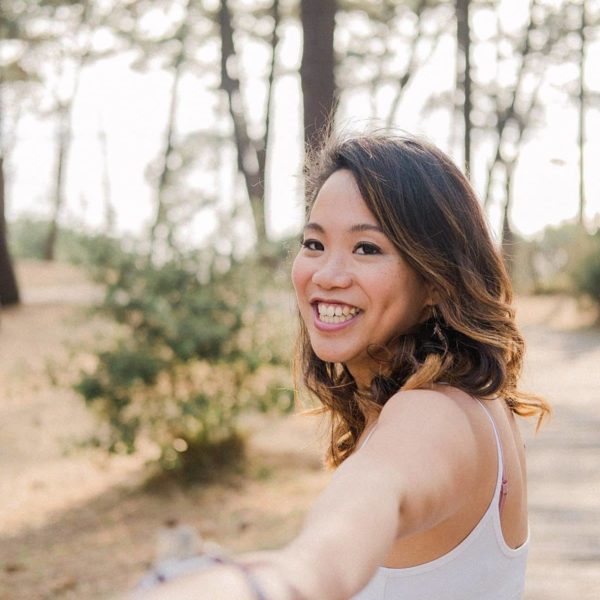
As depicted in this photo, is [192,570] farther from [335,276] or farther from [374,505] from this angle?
[335,276]

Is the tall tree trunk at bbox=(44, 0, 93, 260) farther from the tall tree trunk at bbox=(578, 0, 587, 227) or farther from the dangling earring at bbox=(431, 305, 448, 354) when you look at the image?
the dangling earring at bbox=(431, 305, 448, 354)

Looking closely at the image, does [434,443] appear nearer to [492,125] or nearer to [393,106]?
[393,106]

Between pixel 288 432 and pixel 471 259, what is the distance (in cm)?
944

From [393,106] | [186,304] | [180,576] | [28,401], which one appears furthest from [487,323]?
[393,106]

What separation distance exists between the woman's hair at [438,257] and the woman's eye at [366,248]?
0.04 metres

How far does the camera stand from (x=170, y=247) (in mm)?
8844

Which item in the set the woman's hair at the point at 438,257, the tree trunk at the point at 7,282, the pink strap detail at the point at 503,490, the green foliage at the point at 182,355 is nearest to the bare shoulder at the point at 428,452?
the pink strap detail at the point at 503,490

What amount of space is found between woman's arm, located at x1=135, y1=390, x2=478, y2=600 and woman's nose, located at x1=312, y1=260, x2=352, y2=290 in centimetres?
41

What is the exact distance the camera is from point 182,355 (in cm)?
861

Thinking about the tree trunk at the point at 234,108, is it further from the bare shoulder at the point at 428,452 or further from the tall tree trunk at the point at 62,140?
the bare shoulder at the point at 428,452

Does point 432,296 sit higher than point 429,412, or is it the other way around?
point 432,296

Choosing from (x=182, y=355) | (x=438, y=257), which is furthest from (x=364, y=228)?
(x=182, y=355)

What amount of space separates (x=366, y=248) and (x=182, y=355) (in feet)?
22.8

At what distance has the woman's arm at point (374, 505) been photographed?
94 cm
